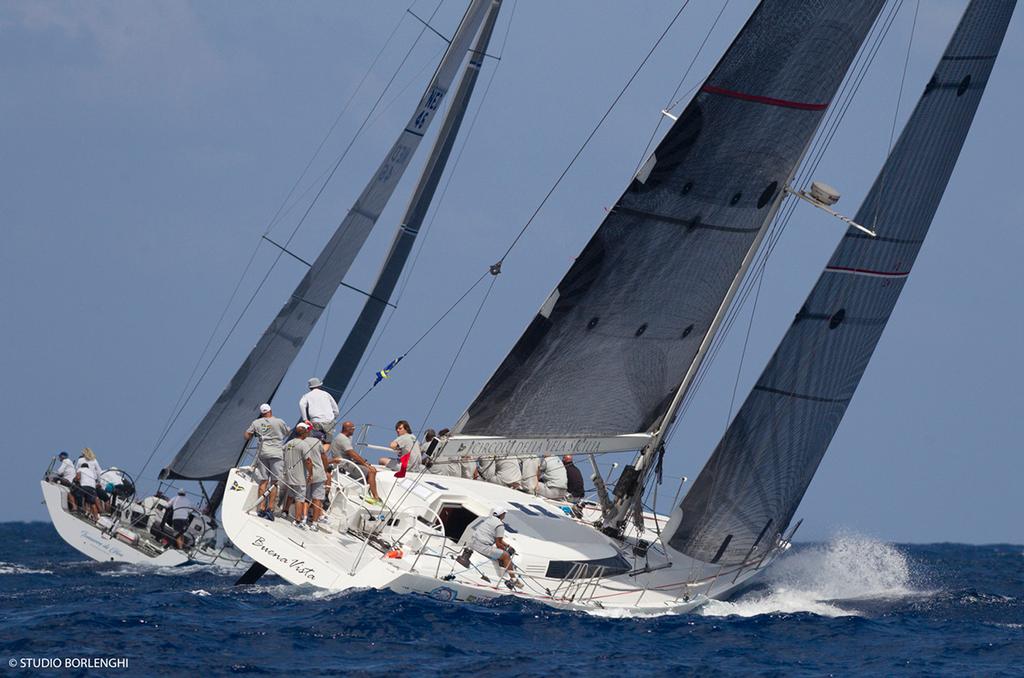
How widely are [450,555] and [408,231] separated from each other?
28.9 ft

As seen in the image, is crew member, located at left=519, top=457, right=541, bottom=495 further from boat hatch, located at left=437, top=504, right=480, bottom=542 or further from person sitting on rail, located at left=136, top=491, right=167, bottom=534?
person sitting on rail, located at left=136, top=491, right=167, bottom=534

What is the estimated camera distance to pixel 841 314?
15.3 m

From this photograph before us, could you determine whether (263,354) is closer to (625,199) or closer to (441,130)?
(441,130)

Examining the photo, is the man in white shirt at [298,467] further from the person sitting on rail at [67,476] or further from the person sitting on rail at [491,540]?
the person sitting on rail at [67,476]

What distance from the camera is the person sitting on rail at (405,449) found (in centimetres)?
1549

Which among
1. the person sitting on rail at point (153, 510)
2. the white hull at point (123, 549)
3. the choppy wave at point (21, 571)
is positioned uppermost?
the person sitting on rail at point (153, 510)

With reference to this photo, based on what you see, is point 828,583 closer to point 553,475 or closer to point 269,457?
point 553,475

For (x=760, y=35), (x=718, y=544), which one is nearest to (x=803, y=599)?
(x=718, y=544)

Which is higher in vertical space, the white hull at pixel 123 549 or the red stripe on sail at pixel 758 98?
the red stripe on sail at pixel 758 98

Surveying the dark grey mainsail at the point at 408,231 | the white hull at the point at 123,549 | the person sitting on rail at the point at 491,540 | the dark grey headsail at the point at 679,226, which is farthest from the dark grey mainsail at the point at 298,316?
the person sitting on rail at the point at 491,540

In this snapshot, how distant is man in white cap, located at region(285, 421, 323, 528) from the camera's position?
531 inches

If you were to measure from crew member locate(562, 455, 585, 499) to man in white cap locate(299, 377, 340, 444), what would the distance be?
3.83m

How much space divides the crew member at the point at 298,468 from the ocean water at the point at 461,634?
2.53 feet

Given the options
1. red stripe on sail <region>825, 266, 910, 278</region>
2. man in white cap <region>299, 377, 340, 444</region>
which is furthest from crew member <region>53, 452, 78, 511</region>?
red stripe on sail <region>825, 266, 910, 278</region>
